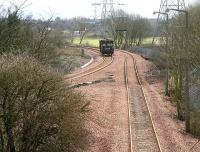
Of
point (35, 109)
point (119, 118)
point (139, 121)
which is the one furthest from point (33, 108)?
point (119, 118)

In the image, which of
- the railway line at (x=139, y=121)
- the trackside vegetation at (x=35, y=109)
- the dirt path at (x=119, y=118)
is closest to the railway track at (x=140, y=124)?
the railway line at (x=139, y=121)

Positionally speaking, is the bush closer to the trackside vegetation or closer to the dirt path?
the trackside vegetation

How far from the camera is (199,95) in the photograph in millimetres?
32938

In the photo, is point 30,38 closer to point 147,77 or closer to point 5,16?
point 5,16

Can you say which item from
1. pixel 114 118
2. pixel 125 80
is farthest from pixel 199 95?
pixel 125 80

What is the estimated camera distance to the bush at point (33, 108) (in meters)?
18.5

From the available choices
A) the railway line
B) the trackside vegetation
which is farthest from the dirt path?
the trackside vegetation

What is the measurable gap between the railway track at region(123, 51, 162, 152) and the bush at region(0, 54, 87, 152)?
465 centimetres

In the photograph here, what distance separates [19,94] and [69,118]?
2.47 meters

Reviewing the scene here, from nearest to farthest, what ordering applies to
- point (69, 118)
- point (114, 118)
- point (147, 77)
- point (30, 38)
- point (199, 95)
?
point (69, 118) → point (114, 118) → point (199, 95) → point (30, 38) → point (147, 77)

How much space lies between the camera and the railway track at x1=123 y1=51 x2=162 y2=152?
956 inches

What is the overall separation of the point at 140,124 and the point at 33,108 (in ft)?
37.7

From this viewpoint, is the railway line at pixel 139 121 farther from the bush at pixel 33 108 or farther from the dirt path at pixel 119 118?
the bush at pixel 33 108

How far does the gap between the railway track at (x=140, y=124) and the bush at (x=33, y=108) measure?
15.2 feet
